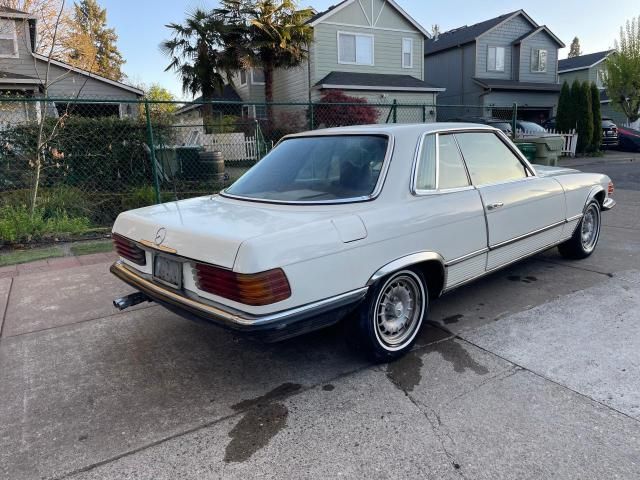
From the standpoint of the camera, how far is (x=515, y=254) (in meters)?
4.20

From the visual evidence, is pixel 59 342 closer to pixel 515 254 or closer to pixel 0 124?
pixel 515 254

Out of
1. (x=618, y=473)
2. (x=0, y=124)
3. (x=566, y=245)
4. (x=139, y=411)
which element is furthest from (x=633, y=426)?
(x=0, y=124)

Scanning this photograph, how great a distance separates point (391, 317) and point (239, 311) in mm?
1148

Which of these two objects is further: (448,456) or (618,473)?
(448,456)

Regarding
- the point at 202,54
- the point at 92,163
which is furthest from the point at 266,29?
the point at 92,163

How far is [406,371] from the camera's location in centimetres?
313

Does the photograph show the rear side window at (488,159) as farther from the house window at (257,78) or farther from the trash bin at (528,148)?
the house window at (257,78)

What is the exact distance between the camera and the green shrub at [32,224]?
667 cm

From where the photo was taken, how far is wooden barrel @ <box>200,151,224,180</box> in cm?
1061

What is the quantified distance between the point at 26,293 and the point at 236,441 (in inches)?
142

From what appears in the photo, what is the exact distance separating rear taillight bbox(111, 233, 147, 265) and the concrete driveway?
70 cm

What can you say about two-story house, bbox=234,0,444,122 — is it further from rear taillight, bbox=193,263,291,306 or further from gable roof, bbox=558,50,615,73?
rear taillight, bbox=193,263,291,306

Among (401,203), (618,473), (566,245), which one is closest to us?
(618,473)

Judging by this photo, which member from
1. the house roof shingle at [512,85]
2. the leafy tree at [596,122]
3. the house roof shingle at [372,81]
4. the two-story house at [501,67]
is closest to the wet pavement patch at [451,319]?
the house roof shingle at [372,81]
